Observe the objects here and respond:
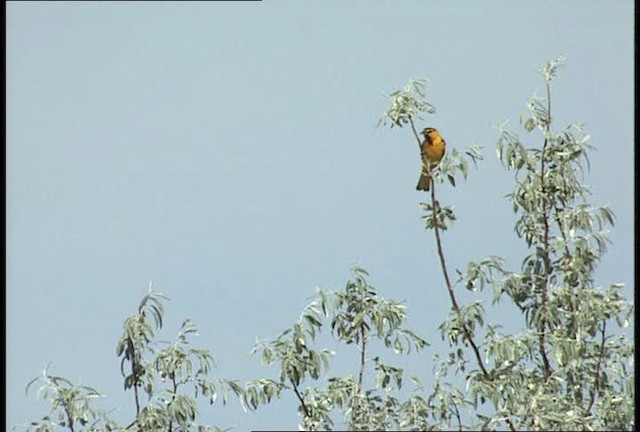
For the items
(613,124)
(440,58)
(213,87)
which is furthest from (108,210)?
(613,124)

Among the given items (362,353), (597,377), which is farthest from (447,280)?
(597,377)

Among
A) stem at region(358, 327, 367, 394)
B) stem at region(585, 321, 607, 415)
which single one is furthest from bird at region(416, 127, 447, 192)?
stem at region(585, 321, 607, 415)

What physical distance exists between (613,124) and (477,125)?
1.07ft

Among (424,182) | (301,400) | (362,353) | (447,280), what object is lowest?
(301,400)

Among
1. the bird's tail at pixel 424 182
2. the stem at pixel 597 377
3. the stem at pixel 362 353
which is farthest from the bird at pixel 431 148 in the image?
the stem at pixel 597 377

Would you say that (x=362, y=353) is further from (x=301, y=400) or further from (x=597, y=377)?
(x=597, y=377)

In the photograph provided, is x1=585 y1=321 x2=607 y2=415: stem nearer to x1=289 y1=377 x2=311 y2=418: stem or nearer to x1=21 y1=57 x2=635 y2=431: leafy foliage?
x1=21 y1=57 x2=635 y2=431: leafy foliage

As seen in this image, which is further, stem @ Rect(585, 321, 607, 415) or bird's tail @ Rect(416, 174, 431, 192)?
bird's tail @ Rect(416, 174, 431, 192)

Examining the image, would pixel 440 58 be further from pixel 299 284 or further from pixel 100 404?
pixel 100 404

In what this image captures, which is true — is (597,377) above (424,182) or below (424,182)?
below

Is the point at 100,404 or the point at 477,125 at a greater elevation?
the point at 477,125

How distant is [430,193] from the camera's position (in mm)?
3209

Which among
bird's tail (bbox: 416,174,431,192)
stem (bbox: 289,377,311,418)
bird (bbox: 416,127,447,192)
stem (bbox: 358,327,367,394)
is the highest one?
bird (bbox: 416,127,447,192)

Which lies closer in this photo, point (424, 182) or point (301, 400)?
point (301, 400)
